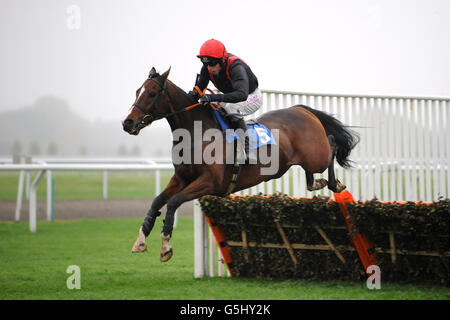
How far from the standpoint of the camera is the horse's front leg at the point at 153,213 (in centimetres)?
372

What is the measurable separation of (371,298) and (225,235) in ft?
5.40

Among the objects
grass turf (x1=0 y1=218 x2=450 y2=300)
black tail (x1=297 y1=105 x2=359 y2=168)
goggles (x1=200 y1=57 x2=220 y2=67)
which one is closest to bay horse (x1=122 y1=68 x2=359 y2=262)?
black tail (x1=297 y1=105 x2=359 y2=168)

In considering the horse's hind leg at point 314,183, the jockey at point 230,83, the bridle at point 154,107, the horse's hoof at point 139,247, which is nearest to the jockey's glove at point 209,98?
the jockey at point 230,83

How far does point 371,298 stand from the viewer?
4188 millimetres

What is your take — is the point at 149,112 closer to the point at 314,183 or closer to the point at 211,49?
the point at 211,49

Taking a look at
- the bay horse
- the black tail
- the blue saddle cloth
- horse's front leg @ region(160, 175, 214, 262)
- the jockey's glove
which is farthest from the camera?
the black tail

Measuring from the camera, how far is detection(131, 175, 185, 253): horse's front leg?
3717 mm

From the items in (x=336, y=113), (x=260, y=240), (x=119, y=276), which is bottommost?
(x=119, y=276)

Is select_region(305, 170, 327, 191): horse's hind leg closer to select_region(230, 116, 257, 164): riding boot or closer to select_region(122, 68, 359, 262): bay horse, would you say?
select_region(122, 68, 359, 262): bay horse

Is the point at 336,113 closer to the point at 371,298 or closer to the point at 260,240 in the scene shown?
the point at 260,240

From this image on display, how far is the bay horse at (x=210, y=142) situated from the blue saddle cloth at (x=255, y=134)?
0.19 ft

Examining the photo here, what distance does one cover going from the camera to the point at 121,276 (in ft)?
18.2
